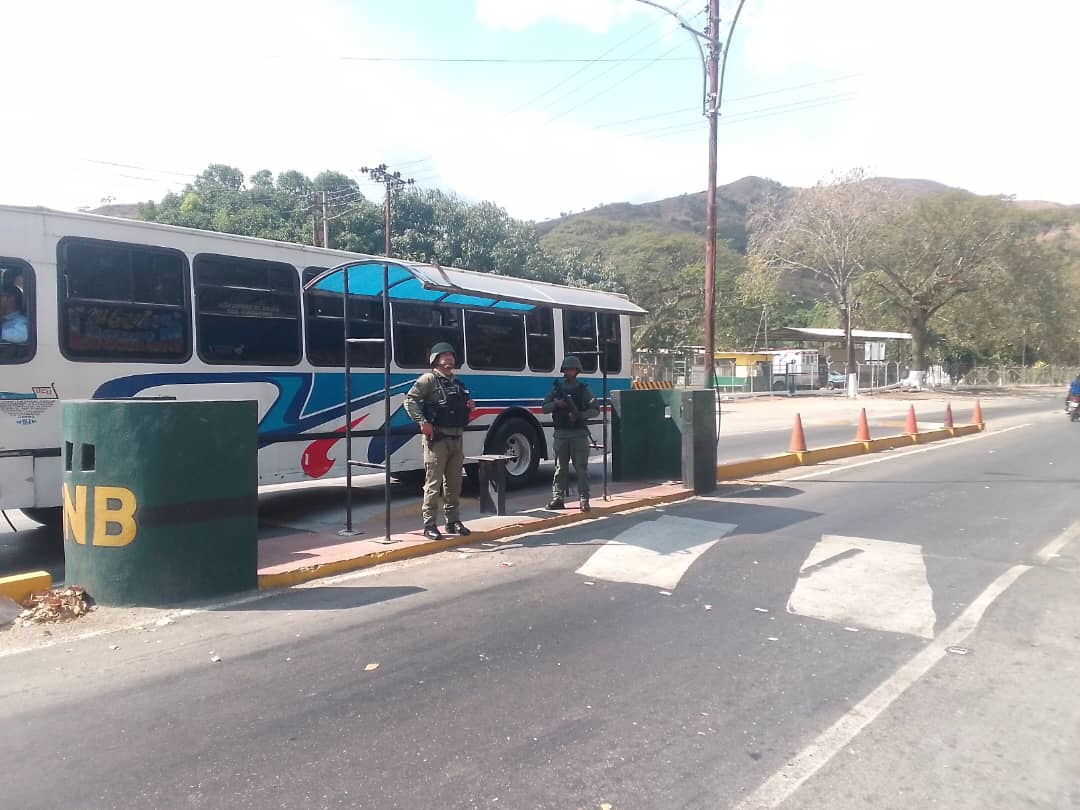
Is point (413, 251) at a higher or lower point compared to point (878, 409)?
higher

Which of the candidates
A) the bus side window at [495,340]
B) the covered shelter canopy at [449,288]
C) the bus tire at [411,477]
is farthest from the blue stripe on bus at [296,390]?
the bus tire at [411,477]

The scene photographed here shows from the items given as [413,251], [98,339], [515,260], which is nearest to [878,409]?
[515,260]

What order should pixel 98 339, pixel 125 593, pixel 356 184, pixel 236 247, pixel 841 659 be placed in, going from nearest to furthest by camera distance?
1. pixel 841 659
2. pixel 125 593
3. pixel 98 339
4. pixel 236 247
5. pixel 356 184

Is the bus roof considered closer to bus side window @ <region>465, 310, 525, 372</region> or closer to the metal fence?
bus side window @ <region>465, 310, 525, 372</region>

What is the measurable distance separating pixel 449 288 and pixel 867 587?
4.54 m

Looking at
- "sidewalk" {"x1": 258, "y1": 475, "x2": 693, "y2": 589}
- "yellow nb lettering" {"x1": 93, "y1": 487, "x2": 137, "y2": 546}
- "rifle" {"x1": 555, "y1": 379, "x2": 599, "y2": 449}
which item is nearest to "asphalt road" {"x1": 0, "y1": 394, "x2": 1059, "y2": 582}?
"sidewalk" {"x1": 258, "y1": 475, "x2": 693, "y2": 589}

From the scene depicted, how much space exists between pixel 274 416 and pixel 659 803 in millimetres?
6564

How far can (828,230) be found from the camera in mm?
42312

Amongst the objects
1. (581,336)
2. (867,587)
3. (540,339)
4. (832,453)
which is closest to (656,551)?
(867,587)

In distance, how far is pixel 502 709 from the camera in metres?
4.11

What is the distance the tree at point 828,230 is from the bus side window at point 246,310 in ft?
125

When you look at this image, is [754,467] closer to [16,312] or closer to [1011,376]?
[16,312]

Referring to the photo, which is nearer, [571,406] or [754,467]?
[571,406]

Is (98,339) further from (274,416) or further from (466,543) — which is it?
(466,543)
